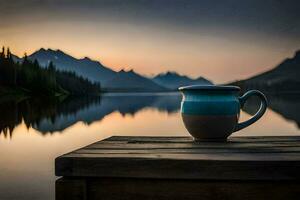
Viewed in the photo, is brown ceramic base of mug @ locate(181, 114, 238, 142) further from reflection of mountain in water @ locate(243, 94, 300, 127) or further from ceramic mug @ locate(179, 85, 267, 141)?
reflection of mountain in water @ locate(243, 94, 300, 127)

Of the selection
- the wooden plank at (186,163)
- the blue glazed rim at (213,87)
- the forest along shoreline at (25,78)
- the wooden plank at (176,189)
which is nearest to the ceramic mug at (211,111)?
the blue glazed rim at (213,87)

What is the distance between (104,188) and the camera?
2.02 metres

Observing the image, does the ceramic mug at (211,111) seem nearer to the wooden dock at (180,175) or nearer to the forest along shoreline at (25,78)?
the wooden dock at (180,175)

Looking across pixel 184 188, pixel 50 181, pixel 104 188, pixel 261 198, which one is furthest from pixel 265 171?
pixel 50 181

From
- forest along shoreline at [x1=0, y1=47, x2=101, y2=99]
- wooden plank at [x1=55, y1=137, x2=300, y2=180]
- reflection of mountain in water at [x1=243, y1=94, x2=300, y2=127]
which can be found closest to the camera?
wooden plank at [x1=55, y1=137, x2=300, y2=180]

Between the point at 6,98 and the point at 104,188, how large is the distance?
93418 mm

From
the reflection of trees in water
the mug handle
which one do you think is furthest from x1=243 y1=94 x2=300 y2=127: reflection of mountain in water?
the mug handle

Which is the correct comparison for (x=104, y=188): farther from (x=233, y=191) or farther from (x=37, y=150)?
(x=37, y=150)

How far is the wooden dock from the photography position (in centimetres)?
189

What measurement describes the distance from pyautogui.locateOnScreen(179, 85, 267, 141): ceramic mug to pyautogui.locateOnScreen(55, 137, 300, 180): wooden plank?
0.26 metres

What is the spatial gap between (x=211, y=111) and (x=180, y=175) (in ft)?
1.95

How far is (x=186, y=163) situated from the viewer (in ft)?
6.24

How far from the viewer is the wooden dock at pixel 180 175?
189 centimetres

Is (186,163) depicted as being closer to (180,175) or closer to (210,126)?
(180,175)
